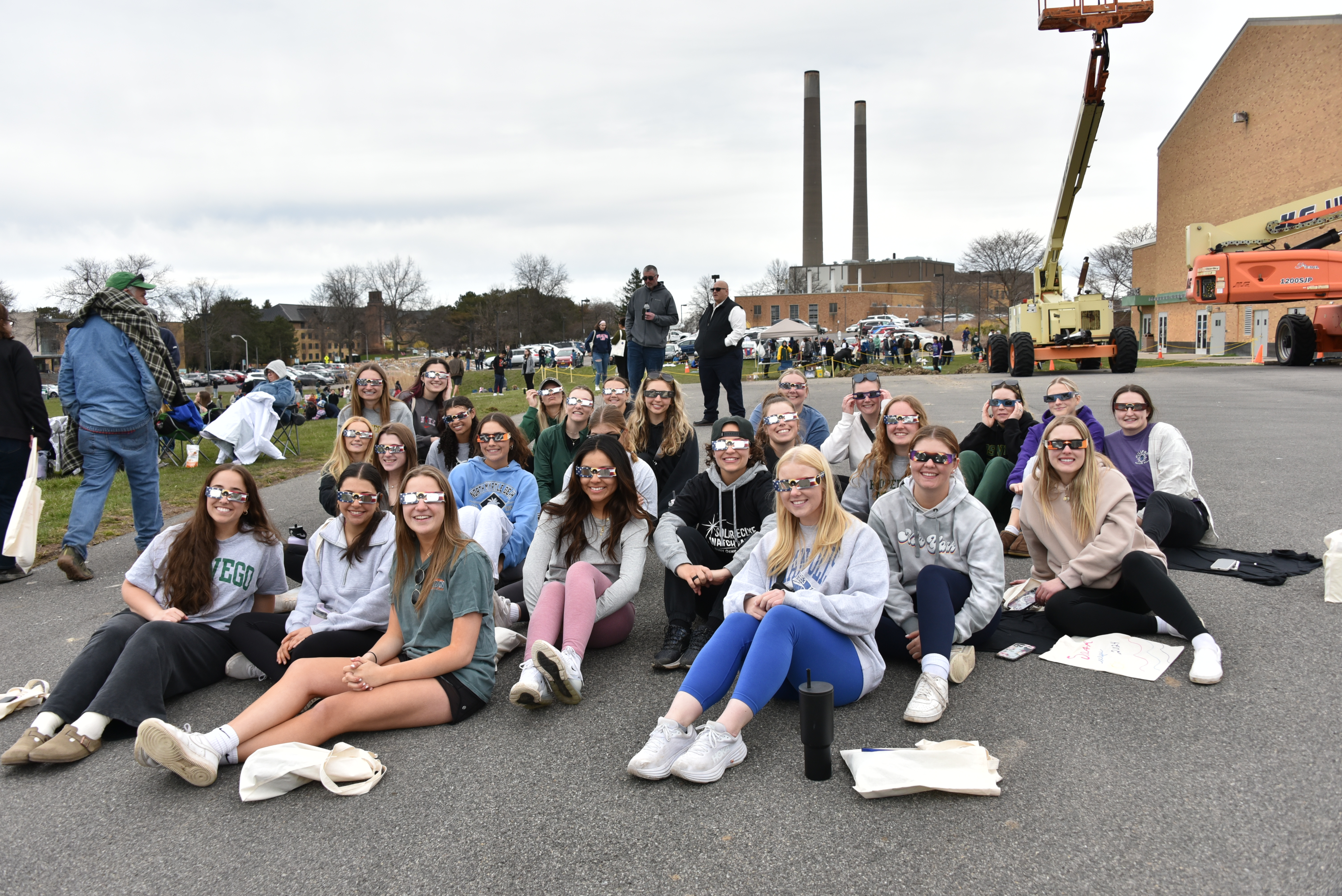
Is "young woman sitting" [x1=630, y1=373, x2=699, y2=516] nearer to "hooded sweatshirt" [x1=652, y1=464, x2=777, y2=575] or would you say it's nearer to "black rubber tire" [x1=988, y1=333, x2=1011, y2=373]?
"hooded sweatshirt" [x1=652, y1=464, x2=777, y2=575]

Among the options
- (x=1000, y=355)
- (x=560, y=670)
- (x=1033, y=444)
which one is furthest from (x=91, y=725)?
(x=1000, y=355)

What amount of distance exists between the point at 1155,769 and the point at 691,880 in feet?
5.52

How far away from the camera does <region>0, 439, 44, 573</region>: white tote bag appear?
5.74 m

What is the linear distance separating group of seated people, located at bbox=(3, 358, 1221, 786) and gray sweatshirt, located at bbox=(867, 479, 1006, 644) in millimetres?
11

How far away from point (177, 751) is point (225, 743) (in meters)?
0.18

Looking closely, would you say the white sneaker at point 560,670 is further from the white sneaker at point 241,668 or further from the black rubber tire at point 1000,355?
the black rubber tire at point 1000,355


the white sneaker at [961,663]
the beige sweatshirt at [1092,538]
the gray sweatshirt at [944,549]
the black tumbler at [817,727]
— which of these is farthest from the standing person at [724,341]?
the black tumbler at [817,727]

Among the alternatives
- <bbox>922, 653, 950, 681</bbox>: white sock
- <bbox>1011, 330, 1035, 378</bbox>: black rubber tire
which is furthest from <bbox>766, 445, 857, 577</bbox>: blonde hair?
<bbox>1011, 330, 1035, 378</bbox>: black rubber tire

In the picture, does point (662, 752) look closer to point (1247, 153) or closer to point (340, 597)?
point (340, 597)

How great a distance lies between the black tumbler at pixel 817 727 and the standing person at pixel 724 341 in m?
7.58

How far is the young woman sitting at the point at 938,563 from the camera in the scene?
373 cm

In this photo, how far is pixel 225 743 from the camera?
3123 millimetres

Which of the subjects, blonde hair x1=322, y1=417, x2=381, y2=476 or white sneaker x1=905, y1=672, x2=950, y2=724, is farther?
blonde hair x1=322, y1=417, x2=381, y2=476

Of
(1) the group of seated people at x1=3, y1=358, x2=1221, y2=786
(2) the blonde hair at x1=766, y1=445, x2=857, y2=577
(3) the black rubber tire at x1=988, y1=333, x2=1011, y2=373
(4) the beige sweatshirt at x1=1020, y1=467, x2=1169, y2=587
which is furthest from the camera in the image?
(3) the black rubber tire at x1=988, y1=333, x2=1011, y2=373
